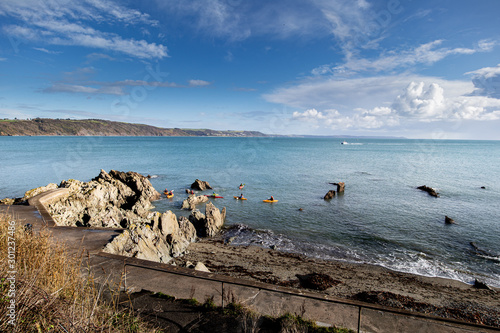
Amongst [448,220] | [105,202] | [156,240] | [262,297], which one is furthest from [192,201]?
[448,220]

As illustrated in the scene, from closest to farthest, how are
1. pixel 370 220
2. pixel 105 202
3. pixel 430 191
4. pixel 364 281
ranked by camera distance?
pixel 364 281 → pixel 105 202 → pixel 370 220 → pixel 430 191

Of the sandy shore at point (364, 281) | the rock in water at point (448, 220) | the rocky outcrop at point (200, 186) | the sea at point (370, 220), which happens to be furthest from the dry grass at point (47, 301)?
the rocky outcrop at point (200, 186)

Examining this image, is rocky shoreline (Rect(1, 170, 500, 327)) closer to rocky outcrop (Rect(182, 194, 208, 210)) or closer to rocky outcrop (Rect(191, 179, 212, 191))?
rocky outcrop (Rect(182, 194, 208, 210))

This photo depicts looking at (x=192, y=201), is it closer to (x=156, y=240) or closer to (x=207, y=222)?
(x=207, y=222)

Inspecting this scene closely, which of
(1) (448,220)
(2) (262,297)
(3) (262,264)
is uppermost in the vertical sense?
(2) (262,297)

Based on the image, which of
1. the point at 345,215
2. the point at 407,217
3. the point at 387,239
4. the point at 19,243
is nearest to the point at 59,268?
the point at 19,243

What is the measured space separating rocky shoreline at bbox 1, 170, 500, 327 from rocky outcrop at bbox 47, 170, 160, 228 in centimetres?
9

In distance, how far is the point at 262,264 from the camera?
53.6 feet

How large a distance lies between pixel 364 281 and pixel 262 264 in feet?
20.7

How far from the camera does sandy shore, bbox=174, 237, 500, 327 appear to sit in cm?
1210

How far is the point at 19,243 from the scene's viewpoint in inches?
241

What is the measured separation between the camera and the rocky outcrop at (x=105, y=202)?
18.9 m

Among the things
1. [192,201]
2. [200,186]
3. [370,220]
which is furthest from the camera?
[200,186]

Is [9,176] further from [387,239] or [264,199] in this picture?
[387,239]
